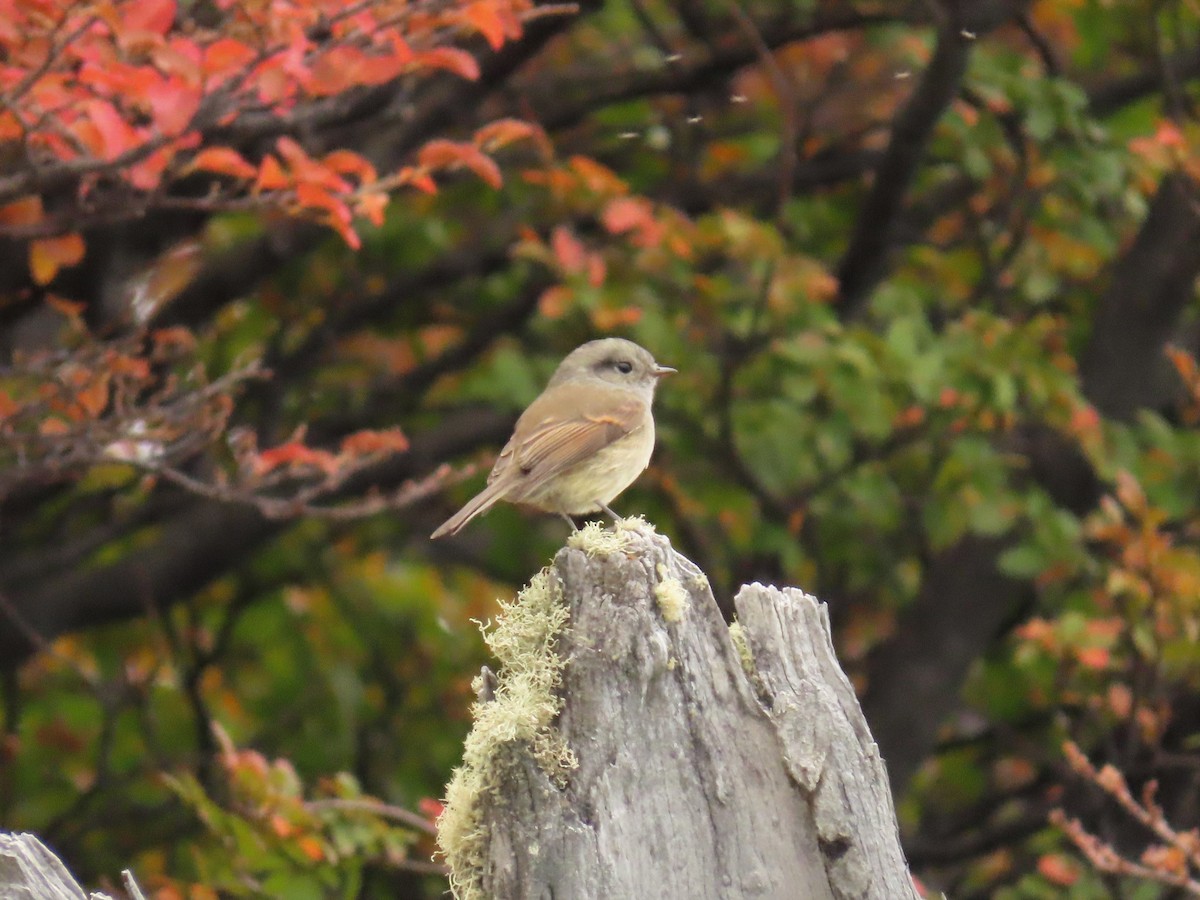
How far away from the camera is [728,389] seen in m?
6.71

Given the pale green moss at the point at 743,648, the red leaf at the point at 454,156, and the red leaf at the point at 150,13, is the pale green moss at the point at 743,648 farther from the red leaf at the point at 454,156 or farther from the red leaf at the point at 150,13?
the red leaf at the point at 454,156

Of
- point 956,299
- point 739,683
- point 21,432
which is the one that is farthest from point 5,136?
point 956,299

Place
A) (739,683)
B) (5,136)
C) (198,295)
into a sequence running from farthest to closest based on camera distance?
(198,295)
(5,136)
(739,683)

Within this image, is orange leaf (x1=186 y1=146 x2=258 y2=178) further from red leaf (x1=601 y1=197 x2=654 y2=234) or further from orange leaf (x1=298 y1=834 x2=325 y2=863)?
orange leaf (x1=298 y1=834 x2=325 y2=863)

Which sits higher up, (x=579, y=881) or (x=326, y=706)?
(x=579, y=881)

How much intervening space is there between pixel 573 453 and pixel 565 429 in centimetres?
15

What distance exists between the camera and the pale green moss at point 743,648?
9.74 ft

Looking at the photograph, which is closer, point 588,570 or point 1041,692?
point 588,570

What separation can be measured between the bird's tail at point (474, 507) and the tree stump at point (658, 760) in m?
1.34

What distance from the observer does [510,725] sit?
2789mm

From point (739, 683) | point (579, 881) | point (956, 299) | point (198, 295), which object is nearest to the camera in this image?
point (579, 881)

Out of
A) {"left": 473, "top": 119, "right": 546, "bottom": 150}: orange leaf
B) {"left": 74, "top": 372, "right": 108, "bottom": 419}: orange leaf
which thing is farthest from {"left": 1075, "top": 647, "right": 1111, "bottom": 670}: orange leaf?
{"left": 74, "top": 372, "right": 108, "bottom": 419}: orange leaf

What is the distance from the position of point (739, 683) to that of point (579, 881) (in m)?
0.46

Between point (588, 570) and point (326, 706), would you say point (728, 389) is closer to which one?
point (326, 706)
